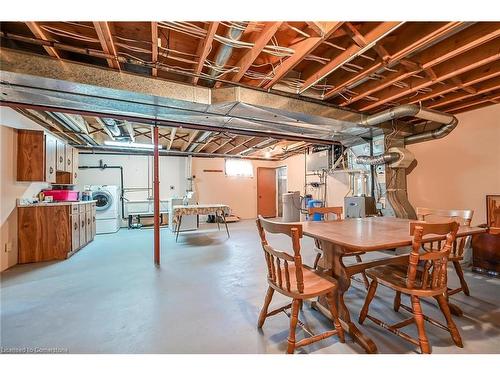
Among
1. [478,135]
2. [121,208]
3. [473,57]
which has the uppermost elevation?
[473,57]

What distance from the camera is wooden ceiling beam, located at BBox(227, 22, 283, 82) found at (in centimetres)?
182

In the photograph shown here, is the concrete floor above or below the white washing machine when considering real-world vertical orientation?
below

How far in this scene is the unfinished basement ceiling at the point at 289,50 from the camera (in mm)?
1929

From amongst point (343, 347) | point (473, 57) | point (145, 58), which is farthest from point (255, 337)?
point (473, 57)

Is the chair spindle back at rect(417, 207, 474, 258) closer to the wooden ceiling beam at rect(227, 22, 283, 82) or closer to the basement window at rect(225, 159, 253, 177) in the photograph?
the wooden ceiling beam at rect(227, 22, 283, 82)

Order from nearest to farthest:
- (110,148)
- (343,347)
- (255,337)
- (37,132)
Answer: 1. (343,347)
2. (255,337)
3. (37,132)
4. (110,148)

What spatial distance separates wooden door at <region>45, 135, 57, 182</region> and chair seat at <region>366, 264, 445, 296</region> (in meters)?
5.06

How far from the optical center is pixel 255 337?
171 centimetres

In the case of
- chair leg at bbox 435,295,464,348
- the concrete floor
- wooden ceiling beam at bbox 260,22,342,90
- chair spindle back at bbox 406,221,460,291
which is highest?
wooden ceiling beam at bbox 260,22,342,90

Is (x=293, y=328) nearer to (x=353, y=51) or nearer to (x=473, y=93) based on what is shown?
(x=353, y=51)

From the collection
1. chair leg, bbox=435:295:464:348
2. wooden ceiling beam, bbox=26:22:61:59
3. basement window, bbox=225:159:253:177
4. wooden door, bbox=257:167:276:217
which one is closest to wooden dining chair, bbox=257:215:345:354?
chair leg, bbox=435:295:464:348

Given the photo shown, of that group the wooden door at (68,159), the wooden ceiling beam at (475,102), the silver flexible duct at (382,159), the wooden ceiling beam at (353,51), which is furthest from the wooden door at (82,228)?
the wooden ceiling beam at (475,102)
